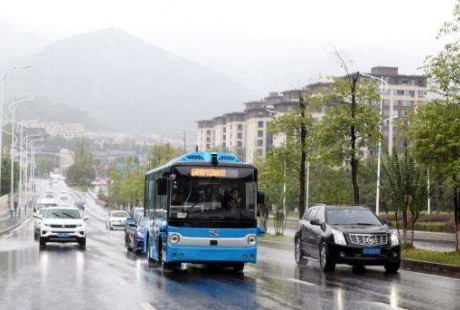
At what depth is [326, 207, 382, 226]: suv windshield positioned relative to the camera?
71.7 ft

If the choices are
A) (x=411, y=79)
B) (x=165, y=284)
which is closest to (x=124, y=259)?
(x=165, y=284)

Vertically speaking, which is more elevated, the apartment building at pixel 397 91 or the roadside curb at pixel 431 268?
the apartment building at pixel 397 91

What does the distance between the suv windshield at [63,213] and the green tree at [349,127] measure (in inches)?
410

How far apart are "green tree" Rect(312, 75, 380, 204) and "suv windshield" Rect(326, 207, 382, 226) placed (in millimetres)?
9540

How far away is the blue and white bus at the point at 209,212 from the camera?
19328 millimetres

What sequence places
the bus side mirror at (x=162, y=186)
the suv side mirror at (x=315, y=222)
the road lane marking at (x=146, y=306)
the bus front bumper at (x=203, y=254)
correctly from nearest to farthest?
the road lane marking at (x=146, y=306), the bus front bumper at (x=203, y=254), the bus side mirror at (x=162, y=186), the suv side mirror at (x=315, y=222)

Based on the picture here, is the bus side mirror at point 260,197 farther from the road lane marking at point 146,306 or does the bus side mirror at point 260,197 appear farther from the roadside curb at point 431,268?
the road lane marking at point 146,306

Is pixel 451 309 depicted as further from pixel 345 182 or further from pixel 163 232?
pixel 345 182

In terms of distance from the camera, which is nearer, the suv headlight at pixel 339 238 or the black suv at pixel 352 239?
the black suv at pixel 352 239

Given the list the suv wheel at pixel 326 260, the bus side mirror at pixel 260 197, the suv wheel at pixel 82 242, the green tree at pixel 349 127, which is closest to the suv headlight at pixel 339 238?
the suv wheel at pixel 326 260

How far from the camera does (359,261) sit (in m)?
20.5

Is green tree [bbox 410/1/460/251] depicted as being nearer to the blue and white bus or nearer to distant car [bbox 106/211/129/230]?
the blue and white bus

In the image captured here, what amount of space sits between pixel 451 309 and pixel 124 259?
46.4 ft

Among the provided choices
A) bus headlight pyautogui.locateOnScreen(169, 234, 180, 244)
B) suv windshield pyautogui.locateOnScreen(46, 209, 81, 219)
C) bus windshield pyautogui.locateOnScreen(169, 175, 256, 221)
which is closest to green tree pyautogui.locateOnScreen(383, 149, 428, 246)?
bus windshield pyautogui.locateOnScreen(169, 175, 256, 221)
